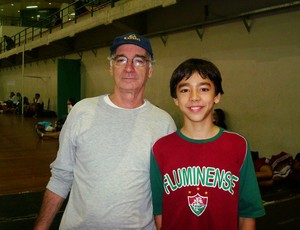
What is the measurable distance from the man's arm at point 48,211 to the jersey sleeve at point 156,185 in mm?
527

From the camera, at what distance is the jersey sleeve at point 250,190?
58.6 inches

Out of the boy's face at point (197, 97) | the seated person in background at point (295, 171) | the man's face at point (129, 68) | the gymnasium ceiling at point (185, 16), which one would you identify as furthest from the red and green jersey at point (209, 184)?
the gymnasium ceiling at point (185, 16)

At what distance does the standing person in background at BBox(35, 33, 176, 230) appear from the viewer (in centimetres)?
157

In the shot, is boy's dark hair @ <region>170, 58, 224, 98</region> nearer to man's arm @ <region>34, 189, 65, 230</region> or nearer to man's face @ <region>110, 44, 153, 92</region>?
man's face @ <region>110, 44, 153, 92</region>

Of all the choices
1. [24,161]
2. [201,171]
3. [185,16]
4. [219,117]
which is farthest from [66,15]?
[201,171]

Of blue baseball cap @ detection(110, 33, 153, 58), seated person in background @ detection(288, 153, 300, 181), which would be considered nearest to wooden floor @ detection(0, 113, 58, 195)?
blue baseball cap @ detection(110, 33, 153, 58)

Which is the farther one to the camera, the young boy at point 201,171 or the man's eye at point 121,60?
the man's eye at point 121,60

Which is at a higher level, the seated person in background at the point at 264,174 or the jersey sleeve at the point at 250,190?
the jersey sleeve at the point at 250,190

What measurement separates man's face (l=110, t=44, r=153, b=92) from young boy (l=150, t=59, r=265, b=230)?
0.22 m

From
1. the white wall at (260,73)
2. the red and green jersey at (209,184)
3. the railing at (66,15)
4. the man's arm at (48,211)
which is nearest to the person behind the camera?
the red and green jersey at (209,184)

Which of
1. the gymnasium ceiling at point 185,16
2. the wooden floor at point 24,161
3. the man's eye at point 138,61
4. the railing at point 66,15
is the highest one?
the railing at point 66,15

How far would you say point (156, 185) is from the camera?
5.23 ft

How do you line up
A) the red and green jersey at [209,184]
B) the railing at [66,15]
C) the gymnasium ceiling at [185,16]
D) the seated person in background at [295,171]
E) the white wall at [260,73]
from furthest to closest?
1. the railing at [66,15]
2. the gymnasium ceiling at [185,16]
3. the white wall at [260,73]
4. the seated person in background at [295,171]
5. the red and green jersey at [209,184]

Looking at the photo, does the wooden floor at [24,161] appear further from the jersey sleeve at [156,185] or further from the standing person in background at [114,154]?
the jersey sleeve at [156,185]
